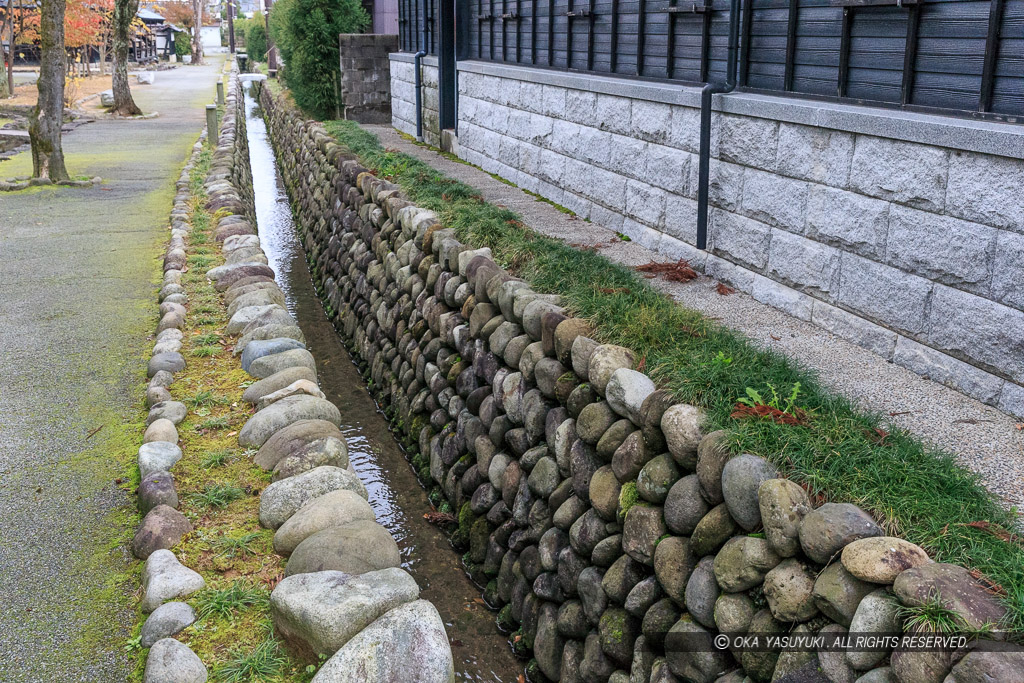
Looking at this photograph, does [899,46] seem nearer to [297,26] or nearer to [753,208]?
A: [753,208]

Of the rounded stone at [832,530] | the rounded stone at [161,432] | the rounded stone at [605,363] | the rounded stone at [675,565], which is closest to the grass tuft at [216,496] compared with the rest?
the rounded stone at [161,432]

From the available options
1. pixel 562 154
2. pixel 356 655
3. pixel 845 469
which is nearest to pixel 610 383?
pixel 845 469

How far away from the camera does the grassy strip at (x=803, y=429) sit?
3.12 metres

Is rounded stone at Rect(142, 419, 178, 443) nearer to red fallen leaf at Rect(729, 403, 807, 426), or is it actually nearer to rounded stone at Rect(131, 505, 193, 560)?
rounded stone at Rect(131, 505, 193, 560)

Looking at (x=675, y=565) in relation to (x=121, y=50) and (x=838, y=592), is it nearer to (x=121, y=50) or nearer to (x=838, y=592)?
(x=838, y=592)

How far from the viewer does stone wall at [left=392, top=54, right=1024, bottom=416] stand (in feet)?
14.5

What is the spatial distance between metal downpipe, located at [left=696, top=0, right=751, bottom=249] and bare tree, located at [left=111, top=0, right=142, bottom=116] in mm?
22771

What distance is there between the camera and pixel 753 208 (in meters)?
6.36

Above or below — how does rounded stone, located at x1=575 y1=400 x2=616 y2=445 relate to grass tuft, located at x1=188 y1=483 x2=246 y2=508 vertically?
above

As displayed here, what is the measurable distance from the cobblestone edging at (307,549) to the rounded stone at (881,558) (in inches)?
71.4

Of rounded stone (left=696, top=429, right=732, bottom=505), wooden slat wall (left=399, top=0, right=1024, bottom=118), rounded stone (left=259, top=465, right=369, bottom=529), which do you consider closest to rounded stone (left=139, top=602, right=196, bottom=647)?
rounded stone (left=259, top=465, right=369, bottom=529)

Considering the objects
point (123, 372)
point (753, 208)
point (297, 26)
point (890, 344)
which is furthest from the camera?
point (297, 26)

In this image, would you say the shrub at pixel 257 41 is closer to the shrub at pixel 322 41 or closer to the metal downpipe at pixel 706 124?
the shrub at pixel 322 41

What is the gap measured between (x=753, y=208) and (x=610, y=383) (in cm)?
247
